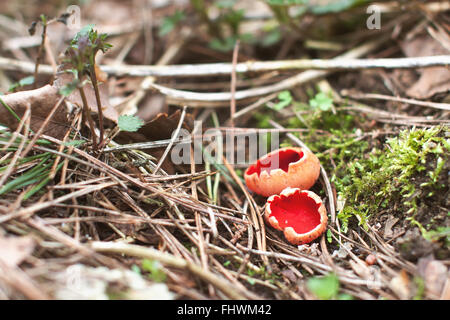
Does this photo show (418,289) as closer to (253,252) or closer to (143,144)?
(253,252)

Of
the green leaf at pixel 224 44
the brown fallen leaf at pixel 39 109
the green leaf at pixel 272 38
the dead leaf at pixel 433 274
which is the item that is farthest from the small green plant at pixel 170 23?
the dead leaf at pixel 433 274

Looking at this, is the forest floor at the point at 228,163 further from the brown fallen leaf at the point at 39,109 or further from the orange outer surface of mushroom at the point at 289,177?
the orange outer surface of mushroom at the point at 289,177

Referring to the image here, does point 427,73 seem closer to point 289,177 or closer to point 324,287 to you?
point 289,177

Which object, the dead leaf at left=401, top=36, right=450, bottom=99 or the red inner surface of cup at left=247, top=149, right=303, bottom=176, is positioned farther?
the dead leaf at left=401, top=36, right=450, bottom=99

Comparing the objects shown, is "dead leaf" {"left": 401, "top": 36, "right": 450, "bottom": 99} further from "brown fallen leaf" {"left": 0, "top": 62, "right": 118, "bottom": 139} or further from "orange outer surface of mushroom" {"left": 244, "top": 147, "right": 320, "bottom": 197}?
"brown fallen leaf" {"left": 0, "top": 62, "right": 118, "bottom": 139}

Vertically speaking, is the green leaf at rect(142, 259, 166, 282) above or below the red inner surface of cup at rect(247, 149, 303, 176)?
below

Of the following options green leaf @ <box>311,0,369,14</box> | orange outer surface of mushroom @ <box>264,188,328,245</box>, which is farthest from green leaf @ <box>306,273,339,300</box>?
green leaf @ <box>311,0,369,14</box>
